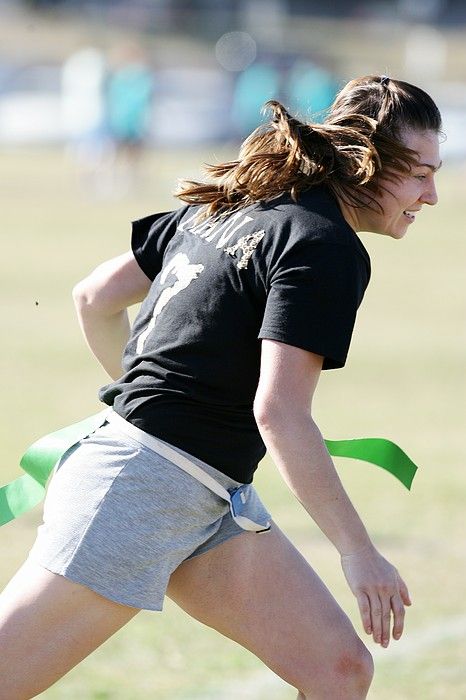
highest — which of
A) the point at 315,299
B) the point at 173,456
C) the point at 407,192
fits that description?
the point at 407,192

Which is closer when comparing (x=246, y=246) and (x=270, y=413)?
(x=270, y=413)

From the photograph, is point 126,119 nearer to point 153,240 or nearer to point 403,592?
point 153,240

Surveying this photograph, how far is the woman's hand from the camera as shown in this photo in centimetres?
313

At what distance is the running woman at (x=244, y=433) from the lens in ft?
10.3

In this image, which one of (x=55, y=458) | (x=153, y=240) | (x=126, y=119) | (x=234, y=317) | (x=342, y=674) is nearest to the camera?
(x=234, y=317)

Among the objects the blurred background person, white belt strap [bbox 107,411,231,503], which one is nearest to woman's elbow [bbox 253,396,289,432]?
white belt strap [bbox 107,411,231,503]

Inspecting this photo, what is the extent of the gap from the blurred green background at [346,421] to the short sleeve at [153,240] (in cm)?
80

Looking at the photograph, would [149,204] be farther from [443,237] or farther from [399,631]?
[399,631]

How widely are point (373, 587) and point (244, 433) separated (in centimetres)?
54

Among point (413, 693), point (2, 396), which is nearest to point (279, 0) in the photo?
point (2, 396)

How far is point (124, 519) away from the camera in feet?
10.8

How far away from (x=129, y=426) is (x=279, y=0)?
56.4m

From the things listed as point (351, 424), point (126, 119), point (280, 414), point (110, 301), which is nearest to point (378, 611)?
point (280, 414)

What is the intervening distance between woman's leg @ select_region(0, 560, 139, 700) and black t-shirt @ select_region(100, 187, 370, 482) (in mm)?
440
